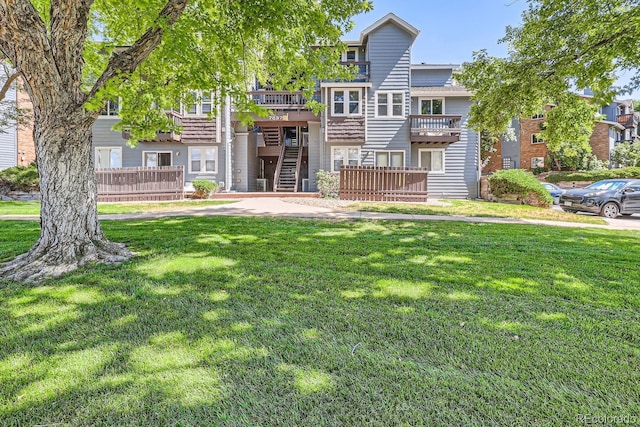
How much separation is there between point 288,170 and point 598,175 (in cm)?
2374

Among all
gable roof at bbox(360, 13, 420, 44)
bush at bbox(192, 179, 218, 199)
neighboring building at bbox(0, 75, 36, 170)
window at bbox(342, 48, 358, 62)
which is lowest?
bush at bbox(192, 179, 218, 199)

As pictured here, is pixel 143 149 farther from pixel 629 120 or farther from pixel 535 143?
pixel 629 120

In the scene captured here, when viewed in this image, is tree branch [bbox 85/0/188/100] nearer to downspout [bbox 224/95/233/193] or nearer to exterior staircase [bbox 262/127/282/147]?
downspout [bbox 224/95/233/193]

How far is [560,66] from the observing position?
8.32 meters

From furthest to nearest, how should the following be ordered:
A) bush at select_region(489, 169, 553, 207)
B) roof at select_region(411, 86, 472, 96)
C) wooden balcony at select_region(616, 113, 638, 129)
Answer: wooden balcony at select_region(616, 113, 638, 129) → roof at select_region(411, 86, 472, 96) → bush at select_region(489, 169, 553, 207)

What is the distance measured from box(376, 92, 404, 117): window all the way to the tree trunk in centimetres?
1654

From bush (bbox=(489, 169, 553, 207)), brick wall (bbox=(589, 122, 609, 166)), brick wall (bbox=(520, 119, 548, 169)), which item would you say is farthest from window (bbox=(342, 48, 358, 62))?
brick wall (bbox=(589, 122, 609, 166))

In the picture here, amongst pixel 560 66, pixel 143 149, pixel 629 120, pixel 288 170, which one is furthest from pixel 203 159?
pixel 629 120

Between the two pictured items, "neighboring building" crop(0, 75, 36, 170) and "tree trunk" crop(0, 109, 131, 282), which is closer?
"tree trunk" crop(0, 109, 131, 282)

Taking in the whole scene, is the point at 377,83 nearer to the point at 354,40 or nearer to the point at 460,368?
the point at 354,40

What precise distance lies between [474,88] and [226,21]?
27.1ft

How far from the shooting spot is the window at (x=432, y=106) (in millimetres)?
20016

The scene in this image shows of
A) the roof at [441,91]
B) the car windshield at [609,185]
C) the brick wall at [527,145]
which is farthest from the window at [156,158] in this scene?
the brick wall at [527,145]

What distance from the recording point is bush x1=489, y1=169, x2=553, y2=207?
1531 centimetres
